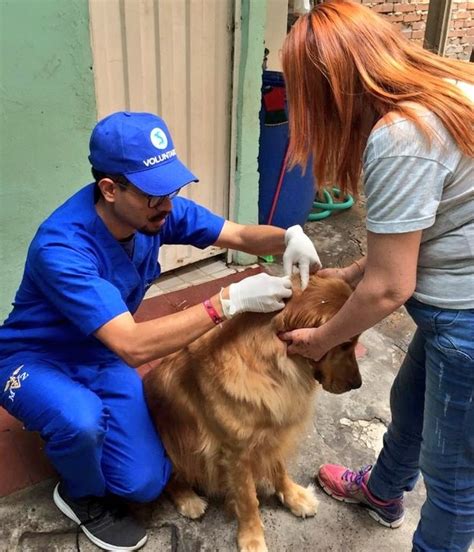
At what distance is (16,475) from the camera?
7.89 feet

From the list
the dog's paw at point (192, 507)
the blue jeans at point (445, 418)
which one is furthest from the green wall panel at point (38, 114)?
the blue jeans at point (445, 418)

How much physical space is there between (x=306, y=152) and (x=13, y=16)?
6.01 ft

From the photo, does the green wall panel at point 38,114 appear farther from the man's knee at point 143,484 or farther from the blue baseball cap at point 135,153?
the man's knee at point 143,484

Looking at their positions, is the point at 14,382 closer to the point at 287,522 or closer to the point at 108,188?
the point at 108,188

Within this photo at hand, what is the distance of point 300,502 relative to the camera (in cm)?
229

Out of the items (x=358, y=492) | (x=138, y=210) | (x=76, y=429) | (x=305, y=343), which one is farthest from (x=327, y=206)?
(x=76, y=429)

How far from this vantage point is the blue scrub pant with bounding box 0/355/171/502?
1.94 m

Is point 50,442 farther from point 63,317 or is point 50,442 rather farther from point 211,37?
point 211,37

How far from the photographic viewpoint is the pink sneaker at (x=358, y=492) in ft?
7.38

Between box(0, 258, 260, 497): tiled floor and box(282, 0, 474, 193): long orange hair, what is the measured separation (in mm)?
1894

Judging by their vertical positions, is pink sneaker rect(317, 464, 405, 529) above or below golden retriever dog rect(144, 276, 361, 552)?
below

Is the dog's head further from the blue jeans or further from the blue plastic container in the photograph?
the blue plastic container

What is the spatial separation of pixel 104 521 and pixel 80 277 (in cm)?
103

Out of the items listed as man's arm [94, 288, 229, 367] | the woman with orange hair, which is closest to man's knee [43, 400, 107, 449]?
man's arm [94, 288, 229, 367]
